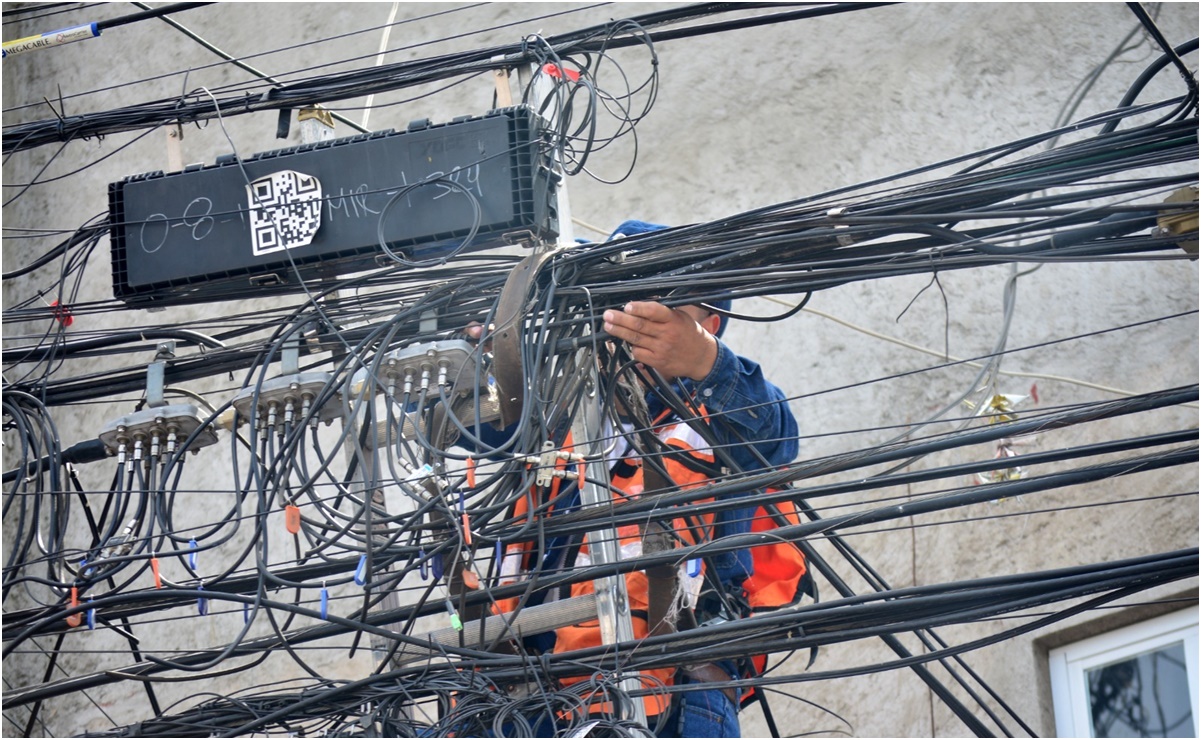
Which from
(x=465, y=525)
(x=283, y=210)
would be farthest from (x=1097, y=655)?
(x=283, y=210)

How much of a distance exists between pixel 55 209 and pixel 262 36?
1.84 m

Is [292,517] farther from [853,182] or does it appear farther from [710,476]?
[853,182]

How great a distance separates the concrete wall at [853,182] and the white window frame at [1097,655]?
115 mm

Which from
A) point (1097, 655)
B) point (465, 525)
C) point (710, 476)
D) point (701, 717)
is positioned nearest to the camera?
point (465, 525)

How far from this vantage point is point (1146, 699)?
6.68m

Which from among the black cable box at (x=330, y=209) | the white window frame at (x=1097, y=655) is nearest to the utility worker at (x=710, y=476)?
the black cable box at (x=330, y=209)

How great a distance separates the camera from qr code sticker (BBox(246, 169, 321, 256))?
4957 millimetres

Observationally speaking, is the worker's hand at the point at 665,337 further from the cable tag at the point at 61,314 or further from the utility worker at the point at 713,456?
the cable tag at the point at 61,314

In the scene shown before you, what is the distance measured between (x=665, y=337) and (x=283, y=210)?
4.72ft

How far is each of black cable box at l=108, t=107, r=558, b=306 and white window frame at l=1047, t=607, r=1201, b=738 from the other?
12.1ft

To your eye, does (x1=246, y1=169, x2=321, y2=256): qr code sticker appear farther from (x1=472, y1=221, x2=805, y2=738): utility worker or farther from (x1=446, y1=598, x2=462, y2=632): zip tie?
(x1=446, y1=598, x2=462, y2=632): zip tie

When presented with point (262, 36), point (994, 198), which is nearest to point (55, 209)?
point (262, 36)

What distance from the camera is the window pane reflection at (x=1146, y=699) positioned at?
655cm

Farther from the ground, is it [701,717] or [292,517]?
[292,517]
